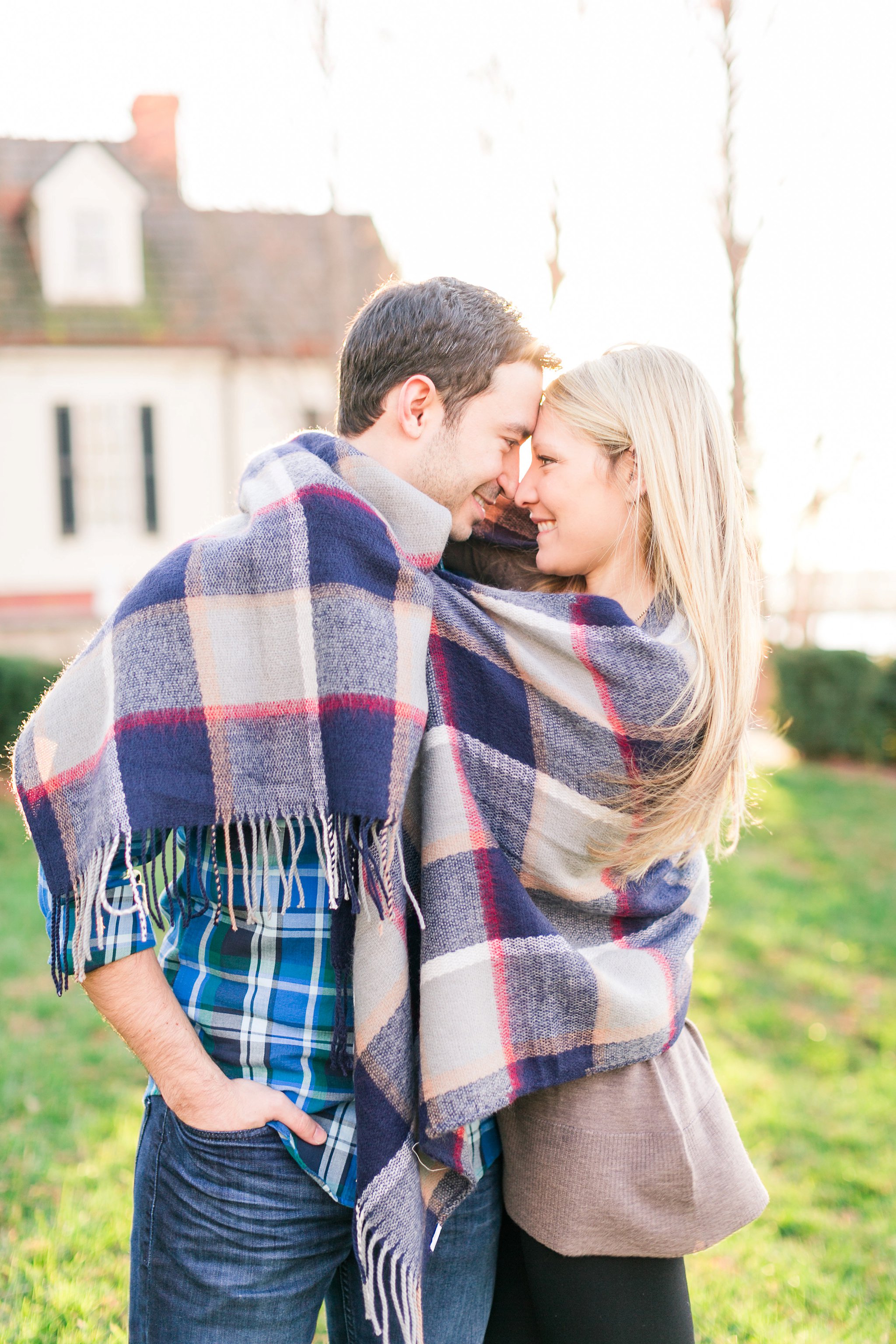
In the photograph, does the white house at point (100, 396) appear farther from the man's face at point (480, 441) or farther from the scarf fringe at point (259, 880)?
the scarf fringe at point (259, 880)

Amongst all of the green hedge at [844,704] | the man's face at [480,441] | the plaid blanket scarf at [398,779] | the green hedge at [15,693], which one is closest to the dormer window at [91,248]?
the green hedge at [15,693]

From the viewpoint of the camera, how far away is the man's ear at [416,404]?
69.1 inches

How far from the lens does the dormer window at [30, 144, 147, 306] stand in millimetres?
14539

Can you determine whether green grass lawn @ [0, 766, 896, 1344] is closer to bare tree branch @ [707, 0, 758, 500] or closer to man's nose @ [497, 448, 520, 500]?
man's nose @ [497, 448, 520, 500]

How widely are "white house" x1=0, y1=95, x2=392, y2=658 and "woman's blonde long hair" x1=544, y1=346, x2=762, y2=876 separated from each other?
13005 mm

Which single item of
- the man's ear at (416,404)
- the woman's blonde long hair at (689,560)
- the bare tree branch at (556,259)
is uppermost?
the bare tree branch at (556,259)

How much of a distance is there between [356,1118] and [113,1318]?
1845 mm

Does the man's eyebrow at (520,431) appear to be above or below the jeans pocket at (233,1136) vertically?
above

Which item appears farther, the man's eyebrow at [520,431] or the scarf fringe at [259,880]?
the man's eyebrow at [520,431]

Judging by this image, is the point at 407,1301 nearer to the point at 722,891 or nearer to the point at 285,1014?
the point at 285,1014

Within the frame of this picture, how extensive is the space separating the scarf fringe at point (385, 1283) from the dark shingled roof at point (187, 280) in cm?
940

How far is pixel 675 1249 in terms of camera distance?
5.22ft

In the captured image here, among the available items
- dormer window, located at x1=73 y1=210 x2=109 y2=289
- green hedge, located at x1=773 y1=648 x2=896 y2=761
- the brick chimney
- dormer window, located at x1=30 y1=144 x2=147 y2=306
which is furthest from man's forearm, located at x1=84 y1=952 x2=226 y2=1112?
the brick chimney

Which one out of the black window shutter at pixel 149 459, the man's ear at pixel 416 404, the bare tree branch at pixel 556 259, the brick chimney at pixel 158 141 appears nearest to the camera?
the man's ear at pixel 416 404
